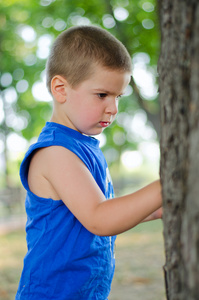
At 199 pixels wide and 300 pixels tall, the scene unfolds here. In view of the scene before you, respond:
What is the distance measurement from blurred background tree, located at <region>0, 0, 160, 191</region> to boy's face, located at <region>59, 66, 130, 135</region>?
5548mm

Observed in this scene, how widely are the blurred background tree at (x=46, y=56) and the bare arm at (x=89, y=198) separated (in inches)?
228

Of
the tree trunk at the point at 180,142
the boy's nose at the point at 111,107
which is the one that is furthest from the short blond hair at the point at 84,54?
the tree trunk at the point at 180,142

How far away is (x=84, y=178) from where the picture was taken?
153 centimetres

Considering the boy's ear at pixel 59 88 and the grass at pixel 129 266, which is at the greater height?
the boy's ear at pixel 59 88

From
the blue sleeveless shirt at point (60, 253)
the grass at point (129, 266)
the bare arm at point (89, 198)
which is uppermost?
the bare arm at point (89, 198)

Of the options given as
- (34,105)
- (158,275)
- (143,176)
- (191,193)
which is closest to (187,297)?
(191,193)

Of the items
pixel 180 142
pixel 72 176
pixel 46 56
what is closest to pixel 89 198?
pixel 72 176

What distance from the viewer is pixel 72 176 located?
60.3 inches

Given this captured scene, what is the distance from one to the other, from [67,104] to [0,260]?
5.84 meters

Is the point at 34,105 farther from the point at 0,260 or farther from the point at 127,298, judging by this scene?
the point at 127,298

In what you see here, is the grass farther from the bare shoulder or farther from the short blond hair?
the short blond hair

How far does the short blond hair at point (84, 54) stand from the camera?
176cm

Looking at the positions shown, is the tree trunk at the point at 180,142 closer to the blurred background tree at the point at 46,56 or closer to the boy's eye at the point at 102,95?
the boy's eye at the point at 102,95

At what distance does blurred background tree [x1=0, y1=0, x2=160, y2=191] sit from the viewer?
26.8 ft
